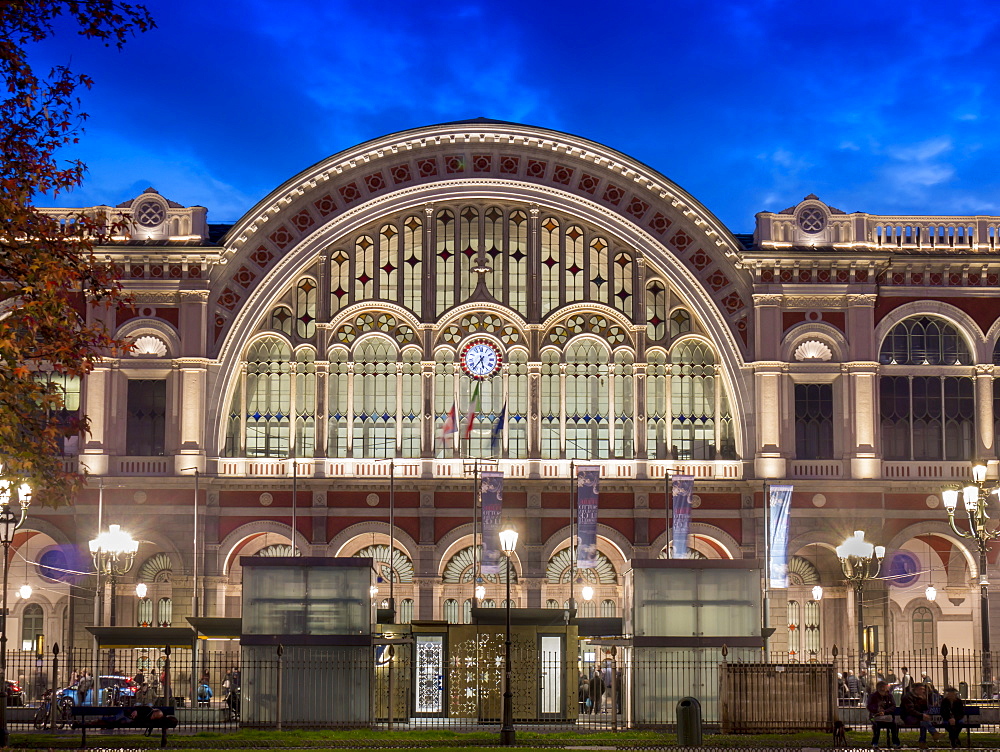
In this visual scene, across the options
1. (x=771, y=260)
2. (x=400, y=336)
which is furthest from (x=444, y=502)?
(x=771, y=260)

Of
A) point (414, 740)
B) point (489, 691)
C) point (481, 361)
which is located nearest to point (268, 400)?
point (481, 361)

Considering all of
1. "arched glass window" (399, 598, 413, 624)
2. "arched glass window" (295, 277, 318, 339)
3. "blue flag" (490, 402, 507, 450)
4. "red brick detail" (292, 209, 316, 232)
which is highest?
"red brick detail" (292, 209, 316, 232)

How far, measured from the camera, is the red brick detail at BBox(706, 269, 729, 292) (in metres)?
60.0

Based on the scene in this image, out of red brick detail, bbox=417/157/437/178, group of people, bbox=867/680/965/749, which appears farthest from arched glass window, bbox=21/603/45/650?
group of people, bbox=867/680/965/749

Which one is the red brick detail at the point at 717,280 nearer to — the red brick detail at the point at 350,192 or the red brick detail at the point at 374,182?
the red brick detail at the point at 374,182

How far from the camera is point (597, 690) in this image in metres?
46.7

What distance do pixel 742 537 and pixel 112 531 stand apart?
940 inches

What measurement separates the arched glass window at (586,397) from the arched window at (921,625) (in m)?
14.8

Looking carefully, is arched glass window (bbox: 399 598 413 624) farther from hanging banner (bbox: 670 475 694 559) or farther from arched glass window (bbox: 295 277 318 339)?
arched glass window (bbox: 295 277 318 339)

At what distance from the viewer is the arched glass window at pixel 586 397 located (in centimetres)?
6000

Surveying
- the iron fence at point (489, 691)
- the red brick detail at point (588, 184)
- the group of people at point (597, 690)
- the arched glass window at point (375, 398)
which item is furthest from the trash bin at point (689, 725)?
the red brick detail at point (588, 184)

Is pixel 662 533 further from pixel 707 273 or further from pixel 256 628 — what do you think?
pixel 256 628

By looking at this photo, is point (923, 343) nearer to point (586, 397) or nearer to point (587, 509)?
point (586, 397)

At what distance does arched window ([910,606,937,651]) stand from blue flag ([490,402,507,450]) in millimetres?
18843
